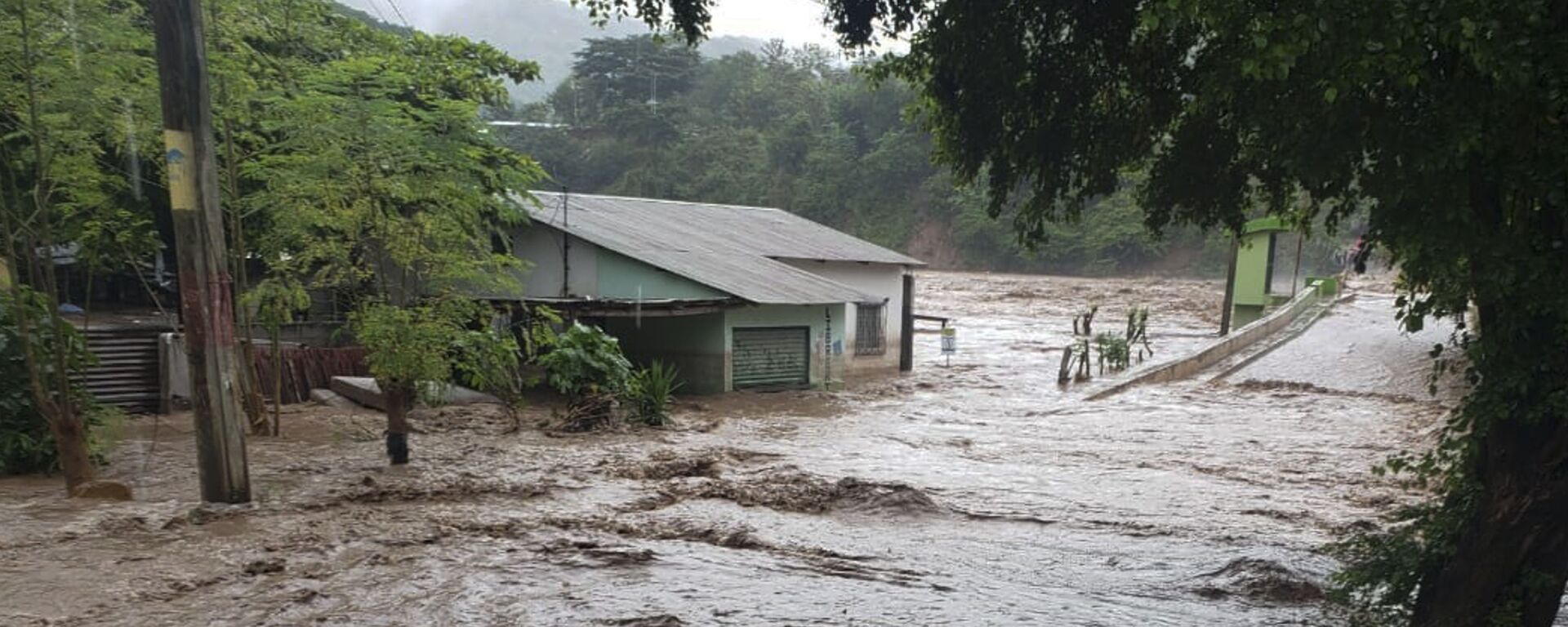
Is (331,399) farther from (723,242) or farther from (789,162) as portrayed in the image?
(789,162)

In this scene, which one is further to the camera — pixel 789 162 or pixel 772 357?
pixel 789 162

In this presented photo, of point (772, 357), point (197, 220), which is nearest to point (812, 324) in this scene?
point (772, 357)

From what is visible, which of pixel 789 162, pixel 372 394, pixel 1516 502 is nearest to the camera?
pixel 1516 502

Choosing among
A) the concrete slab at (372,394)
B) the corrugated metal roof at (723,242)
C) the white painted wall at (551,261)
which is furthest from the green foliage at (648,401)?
the white painted wall at (551,261)

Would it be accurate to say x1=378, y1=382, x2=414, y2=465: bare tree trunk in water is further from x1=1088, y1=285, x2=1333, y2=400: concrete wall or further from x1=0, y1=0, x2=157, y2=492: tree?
x1=1088, y1=285, x2=1333, y2=400: concrete wall

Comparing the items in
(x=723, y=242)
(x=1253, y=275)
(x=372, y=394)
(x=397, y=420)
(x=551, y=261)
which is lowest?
(x=372, y=394)

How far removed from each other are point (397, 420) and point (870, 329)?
20299 millimetres

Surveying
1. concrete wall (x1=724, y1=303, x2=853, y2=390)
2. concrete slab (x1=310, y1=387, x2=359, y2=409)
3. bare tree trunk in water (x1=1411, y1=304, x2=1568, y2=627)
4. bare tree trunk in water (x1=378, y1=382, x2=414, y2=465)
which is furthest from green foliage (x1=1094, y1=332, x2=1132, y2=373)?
bare tree trunk in water (x1=1411, y1=304, x2=1568, y2=627)

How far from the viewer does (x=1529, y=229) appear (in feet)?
14.8

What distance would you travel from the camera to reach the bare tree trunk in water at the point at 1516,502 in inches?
183

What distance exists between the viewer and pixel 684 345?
21.4m

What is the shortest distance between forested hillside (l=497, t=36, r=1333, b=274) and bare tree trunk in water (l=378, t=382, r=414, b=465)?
61881 mm

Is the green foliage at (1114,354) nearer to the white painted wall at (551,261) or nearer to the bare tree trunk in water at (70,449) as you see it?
the white painted wall at (551,261)

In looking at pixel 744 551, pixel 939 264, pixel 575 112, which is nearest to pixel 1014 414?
pixel 744 551
